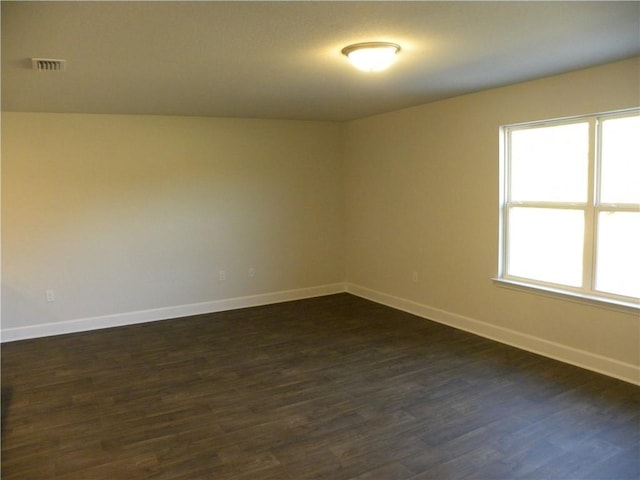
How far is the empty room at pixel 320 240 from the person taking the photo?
8.61 feet

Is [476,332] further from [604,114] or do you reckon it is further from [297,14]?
[297,14]

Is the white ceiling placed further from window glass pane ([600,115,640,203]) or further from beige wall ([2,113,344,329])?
beige wall ([2,113,344,329])

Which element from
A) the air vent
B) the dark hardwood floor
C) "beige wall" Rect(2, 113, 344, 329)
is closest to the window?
the dark hardwood floor

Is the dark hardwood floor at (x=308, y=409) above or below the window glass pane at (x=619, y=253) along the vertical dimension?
below

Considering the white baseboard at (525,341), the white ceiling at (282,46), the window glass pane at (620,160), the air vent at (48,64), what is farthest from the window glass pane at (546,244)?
the air vent at (48,64)

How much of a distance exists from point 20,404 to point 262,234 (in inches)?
131

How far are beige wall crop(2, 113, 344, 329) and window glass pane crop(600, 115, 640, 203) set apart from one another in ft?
11.7

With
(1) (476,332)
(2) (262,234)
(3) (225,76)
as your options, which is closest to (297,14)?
(3) (225,76)

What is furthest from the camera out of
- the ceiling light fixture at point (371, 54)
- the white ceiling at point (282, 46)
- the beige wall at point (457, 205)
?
the beige wall at point (457, 205)

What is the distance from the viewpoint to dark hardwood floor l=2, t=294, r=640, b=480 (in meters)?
2.62

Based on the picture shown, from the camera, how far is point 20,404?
3410 mm

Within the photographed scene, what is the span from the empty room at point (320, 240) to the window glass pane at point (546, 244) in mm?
21

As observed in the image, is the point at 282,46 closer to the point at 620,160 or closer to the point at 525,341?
the point at 620,160

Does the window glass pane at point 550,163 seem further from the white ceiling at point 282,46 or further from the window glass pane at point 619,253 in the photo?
the white ceiling at point 282,46
